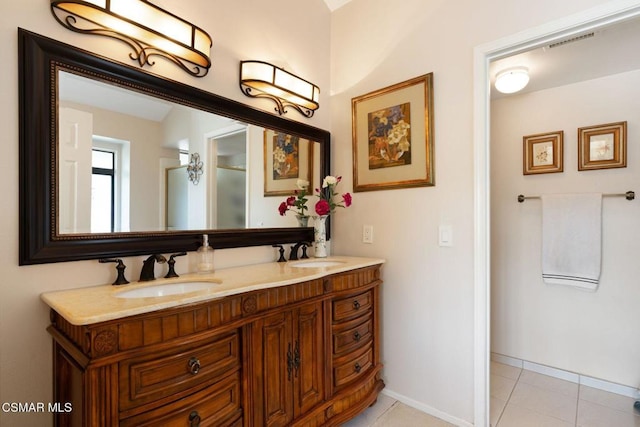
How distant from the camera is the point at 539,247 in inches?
98.8

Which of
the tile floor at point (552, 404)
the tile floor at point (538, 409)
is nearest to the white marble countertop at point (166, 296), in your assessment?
the tile floor at point (538, 409)

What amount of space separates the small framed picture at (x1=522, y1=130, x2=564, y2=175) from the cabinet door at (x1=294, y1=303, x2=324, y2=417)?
2157 mm

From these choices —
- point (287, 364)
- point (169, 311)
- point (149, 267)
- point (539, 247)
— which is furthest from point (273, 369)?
point (539, 247)

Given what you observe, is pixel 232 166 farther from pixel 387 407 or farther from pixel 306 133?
pixel 387 407

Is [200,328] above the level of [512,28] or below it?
below

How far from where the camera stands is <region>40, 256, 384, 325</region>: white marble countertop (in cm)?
90

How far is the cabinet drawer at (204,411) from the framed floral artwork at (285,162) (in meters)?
1.14

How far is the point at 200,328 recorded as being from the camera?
1.09 meters

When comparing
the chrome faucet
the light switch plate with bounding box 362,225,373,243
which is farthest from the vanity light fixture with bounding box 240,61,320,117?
the chrome faucet

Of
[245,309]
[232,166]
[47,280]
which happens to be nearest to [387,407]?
[245,309]

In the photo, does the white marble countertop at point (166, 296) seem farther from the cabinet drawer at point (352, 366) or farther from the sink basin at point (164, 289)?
the cabinet drawer at point (352, 366)

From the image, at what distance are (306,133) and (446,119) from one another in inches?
36.5

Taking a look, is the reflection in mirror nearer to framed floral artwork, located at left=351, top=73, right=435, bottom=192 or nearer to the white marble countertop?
the white marble countertop

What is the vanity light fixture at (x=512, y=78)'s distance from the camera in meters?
2.15
